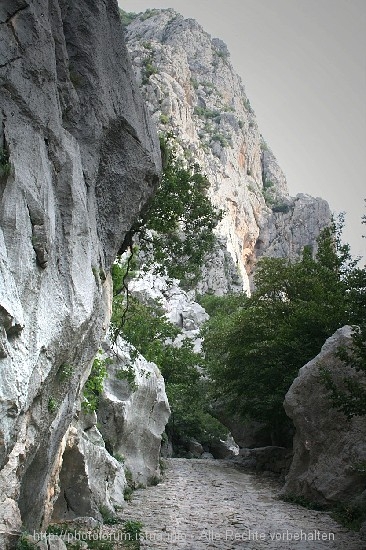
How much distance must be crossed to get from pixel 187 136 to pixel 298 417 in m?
70.6

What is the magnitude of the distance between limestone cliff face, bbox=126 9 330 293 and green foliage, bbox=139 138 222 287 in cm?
5418

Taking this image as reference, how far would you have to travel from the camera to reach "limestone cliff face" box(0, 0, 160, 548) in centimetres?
629

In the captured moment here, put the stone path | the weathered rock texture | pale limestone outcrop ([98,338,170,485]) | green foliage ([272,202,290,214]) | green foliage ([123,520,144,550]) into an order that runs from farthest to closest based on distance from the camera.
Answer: green foliage ([272,202,290,214]) → pale limestone outcrop ([98,338,170,485]) → the weathered rock texture → the stone path → green foliage ([123,520,144,550])

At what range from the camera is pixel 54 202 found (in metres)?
8.09

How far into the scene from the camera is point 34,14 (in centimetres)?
810

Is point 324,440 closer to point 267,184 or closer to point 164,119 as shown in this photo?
point 164,119

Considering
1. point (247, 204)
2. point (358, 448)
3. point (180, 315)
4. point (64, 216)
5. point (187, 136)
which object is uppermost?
point (187, 136)

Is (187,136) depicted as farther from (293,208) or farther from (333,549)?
(333,549)

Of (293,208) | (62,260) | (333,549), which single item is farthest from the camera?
(293,208)

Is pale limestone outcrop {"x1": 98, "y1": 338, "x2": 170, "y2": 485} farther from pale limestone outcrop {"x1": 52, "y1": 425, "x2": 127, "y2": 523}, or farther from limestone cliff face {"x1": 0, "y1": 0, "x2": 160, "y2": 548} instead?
limestone cliff face {"x1": 0, "y1": 0, "x2": 160, "y2": 548}

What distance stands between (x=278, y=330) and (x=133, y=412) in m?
7.14

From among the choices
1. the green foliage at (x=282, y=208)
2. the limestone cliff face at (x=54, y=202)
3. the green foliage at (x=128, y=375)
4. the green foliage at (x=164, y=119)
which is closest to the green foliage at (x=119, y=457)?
the green foliage at (x=128, y=375)

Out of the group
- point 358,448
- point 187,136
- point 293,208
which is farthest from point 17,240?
point 293,208

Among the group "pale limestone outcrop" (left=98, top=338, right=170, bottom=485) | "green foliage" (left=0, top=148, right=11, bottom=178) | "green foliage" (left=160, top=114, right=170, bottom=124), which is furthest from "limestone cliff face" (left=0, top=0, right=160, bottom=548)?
"green foliage" (left=160, top=114, right=170, bottom=124)
